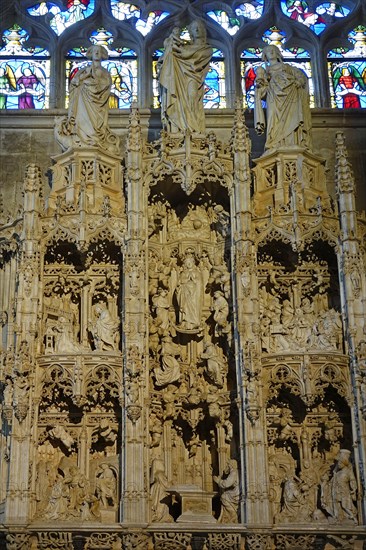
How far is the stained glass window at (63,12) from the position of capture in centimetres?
2088

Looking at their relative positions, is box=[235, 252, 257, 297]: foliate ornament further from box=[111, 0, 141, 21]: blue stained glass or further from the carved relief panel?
box=[111, 0, 141, 21]: blue stained glass

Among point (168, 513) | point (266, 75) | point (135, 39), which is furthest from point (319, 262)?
point (135, 39)

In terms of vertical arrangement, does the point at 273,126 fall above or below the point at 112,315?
above

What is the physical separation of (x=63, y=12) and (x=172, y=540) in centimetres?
1097

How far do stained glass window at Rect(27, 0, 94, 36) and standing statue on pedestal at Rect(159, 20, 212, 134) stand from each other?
3.02 metres

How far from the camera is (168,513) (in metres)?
15.9

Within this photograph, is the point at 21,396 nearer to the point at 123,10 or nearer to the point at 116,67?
the point at 116,67

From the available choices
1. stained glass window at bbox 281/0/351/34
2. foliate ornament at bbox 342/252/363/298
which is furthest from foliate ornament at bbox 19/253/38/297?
stained glass window at bbox 281/0/351/34

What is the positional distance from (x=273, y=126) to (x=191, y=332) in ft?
12.9

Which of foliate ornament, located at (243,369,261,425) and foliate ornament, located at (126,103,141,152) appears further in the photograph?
foliate ornament, located at (126,103,141,152)

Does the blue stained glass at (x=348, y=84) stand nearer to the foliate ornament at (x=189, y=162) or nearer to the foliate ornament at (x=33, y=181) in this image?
the foliate ornament at (x=189, y=162)

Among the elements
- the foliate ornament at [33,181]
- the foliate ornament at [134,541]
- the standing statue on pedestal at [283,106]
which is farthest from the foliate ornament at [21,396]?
the standing statue on pedestal at [283,106]

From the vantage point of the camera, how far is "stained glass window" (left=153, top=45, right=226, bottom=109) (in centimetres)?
2014

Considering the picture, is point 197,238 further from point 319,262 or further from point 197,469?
point 197,469
